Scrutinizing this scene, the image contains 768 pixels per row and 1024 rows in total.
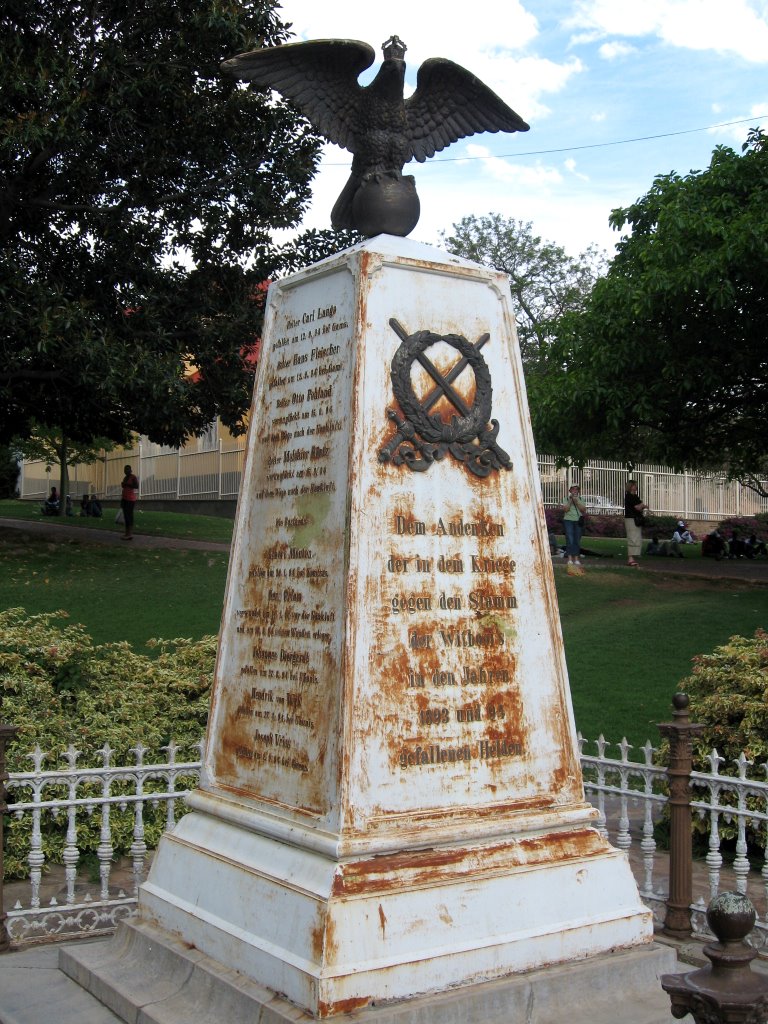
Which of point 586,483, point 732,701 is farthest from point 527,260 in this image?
point 732,701

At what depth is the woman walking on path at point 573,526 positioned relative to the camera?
60.2 feet

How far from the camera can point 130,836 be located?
6.74 meters

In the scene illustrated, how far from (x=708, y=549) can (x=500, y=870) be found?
68.5 ft

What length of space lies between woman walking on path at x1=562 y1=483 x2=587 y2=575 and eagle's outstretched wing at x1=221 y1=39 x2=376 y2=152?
13828 millimetres

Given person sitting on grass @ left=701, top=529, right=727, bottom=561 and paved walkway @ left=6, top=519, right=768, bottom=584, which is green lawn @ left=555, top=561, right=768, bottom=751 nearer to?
paved walkway @ left=6, top=519, right=768, bottom=584

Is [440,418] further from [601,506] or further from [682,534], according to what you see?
[601,506]

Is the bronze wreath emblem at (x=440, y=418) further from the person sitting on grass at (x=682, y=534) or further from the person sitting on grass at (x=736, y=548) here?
the person sitting on grass at (x=682, y=534)

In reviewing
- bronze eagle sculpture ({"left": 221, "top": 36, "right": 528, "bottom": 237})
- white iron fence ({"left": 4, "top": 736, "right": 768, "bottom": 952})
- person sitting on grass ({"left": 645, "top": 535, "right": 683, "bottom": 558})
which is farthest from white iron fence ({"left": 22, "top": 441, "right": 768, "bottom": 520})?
bronze eagle sculpture ({"left": 221, "top": 36, "right": 528, "bottom": 237})

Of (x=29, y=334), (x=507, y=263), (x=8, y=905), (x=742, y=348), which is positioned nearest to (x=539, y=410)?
(x=742, y=348)

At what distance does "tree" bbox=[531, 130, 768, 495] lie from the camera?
51.9ft

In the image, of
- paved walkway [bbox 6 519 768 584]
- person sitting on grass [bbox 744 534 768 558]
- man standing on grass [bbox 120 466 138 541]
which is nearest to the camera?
paved walkway [bbox 6 519 768 584]

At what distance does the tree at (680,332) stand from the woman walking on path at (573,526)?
696 millimetres

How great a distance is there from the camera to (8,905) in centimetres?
585

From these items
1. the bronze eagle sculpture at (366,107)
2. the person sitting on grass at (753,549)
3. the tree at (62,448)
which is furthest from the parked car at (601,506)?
the bronze eagle sculpture at (366,107)
